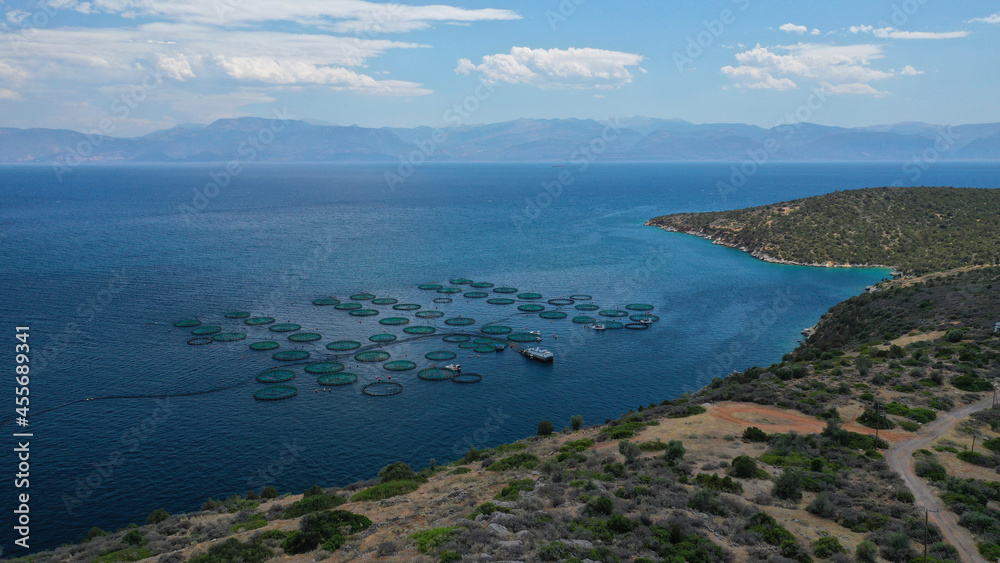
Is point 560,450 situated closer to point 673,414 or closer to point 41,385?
point 673,414

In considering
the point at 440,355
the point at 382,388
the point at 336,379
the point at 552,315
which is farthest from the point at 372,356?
the point at 552,315

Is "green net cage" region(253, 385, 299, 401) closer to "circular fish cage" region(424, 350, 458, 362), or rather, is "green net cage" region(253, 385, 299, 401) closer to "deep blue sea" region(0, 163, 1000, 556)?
"deep blue sea" region(0, 163, 1000, 556)

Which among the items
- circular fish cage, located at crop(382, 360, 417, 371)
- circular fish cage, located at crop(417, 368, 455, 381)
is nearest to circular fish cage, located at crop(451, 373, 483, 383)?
circular fish cage, located at crop(417, 368, 455, 381)

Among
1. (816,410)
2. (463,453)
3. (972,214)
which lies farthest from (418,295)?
(972,214)

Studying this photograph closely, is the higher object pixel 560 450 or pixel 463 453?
pixel 560 450

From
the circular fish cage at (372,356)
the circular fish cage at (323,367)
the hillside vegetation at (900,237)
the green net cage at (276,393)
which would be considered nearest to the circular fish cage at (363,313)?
the circular fish cage at (372,356)
